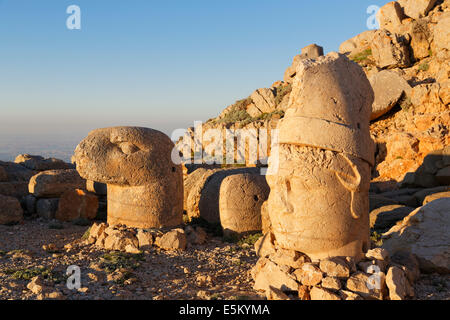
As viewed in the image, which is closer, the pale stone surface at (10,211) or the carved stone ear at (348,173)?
the carved stone ear at (348,173)

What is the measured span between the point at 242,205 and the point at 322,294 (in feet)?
11.5

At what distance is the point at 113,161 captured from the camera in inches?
253

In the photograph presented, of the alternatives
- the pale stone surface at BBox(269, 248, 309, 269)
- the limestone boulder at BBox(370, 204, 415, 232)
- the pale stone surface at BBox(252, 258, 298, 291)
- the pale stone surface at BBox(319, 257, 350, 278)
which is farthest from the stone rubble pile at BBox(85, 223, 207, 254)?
the limestone boulder at BBox(370, 204, 415, 232)

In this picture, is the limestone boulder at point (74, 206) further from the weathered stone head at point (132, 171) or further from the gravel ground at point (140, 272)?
the weathered stone head at point (132, 171)

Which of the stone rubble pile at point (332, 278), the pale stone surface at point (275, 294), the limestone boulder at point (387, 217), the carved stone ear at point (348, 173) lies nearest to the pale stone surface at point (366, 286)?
the stone rubble pile at point (332, 278)

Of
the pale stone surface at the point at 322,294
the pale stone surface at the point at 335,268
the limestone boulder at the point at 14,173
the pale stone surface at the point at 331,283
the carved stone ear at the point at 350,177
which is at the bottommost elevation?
the pale stone surface at the point at 322,294

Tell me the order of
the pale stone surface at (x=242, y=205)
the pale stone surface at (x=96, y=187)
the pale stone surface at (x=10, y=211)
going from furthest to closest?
1. the pale stone surface at (x=96, y=187)
2. the pale stone surface at (x=10, y=211)
3. the pale stone surface at (x=242, y=205)

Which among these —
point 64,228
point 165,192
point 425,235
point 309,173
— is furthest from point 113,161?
point 425,235

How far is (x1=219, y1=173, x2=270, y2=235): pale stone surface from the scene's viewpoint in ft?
22.9

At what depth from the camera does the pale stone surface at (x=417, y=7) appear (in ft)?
80.9

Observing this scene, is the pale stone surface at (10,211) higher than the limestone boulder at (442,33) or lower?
lower

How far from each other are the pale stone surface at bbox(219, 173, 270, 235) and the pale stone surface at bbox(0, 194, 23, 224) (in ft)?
16.2

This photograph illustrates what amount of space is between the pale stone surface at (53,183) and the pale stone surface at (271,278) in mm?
6618
